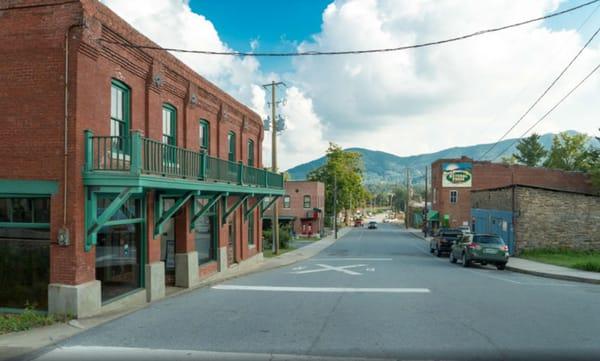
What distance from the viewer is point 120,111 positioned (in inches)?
498

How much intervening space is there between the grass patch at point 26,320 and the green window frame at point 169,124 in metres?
6.73

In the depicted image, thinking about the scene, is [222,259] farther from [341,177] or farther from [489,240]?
[341,177]

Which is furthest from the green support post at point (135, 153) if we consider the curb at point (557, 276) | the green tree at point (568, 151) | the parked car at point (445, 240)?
the green tree at point (568, 151)

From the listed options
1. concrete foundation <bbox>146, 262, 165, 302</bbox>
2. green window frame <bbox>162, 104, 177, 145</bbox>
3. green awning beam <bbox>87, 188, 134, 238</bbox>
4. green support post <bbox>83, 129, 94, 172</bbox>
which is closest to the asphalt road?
concrete foundation <bbox>146, 262, 165, 302</bbox>

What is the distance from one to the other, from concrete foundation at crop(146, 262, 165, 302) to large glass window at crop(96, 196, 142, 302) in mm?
253

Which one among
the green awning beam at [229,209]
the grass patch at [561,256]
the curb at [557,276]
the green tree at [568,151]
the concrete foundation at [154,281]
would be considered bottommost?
the grass patch at [561,256]

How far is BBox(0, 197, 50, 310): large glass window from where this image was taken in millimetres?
10367

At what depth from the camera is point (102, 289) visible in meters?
11.5

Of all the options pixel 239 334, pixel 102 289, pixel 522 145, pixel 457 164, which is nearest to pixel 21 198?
pixel 102 289

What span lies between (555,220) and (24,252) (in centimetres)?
2862

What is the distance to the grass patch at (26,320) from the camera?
8.81 metres

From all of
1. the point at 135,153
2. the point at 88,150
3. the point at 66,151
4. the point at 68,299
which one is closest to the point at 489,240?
the point at 135,153

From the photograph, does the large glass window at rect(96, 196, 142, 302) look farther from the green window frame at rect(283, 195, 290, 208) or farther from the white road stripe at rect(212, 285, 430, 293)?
the green window frame at rect(283, 195, 290, 208)

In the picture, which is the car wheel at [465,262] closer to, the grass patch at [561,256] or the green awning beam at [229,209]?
the grass patch at [561,256]
